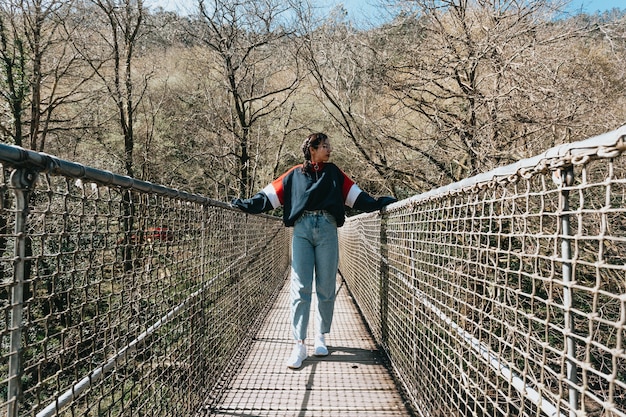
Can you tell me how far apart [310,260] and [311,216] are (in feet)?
0.93

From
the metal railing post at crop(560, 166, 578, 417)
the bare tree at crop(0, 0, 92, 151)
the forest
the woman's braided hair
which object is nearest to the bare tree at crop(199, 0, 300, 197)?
the forest

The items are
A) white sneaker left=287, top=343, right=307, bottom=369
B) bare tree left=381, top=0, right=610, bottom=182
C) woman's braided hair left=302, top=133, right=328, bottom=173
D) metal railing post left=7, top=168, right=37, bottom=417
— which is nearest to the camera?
metal railing post left=7, top=168, right=37, bottom=417

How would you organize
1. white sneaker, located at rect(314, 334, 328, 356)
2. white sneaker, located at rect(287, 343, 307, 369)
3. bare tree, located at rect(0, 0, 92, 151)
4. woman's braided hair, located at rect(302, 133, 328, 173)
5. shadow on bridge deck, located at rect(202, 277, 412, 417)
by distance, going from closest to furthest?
1. shadow on bridge deck, located at rect(202, 277, 412, 417)
2. white sneaker, located at rect(287, 343, 307, 369)
3. woman's braided hair, located at rect(302, 133, 328, 173)
4. white sneaker, located at rect(314, 334, 328, 356)
5. bare tree, located at rect(0, 0, 92, 151)

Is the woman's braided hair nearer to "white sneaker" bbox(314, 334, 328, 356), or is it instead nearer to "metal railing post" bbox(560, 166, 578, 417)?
"white sneaker" bbox(314, 334, 328, 356)

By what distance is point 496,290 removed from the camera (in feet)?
6.43

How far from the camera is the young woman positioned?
2.96 meters

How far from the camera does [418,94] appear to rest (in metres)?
6.74

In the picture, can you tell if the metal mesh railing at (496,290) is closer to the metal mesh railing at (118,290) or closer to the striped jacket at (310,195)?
the striped jacket at (310,195)

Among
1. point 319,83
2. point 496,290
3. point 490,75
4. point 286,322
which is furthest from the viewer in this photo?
point 319,83

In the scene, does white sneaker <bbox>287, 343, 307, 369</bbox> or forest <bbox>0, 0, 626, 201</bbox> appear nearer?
white sneaker <bbox>287, 343, 307, 369</bbox>

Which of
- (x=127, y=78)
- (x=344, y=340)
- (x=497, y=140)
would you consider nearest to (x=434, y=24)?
(x=497, y=140)

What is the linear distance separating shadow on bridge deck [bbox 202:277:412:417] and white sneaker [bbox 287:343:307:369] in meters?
0.04

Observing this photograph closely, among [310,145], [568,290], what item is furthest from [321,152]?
[568,290]

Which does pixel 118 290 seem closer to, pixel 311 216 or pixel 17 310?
pixel 17 310
